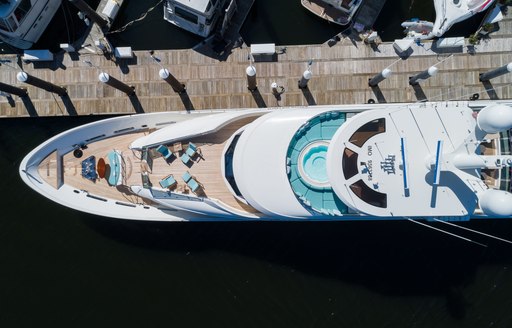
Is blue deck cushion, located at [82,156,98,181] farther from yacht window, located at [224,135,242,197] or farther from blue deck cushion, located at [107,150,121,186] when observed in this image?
yacht window, located at [224,135,242,197]

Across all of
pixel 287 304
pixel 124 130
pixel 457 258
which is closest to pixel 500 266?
pixel 457 258

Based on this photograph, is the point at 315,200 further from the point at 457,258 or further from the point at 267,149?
the point at 457,258

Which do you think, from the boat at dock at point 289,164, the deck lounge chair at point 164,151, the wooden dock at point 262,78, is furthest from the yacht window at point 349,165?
the deck lounge chair at point 164,151

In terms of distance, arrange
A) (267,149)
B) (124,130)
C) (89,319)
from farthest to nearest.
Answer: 1. (89,319)
2. (124,130)
3. (267,149)

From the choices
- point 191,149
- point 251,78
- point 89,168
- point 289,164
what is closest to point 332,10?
point 251,78

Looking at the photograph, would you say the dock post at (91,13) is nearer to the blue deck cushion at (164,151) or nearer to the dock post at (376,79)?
the blue deck cushion at (164,151)

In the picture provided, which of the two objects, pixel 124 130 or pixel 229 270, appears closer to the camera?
pixel 124 130

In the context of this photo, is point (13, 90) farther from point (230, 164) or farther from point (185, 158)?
point (230, 164)
